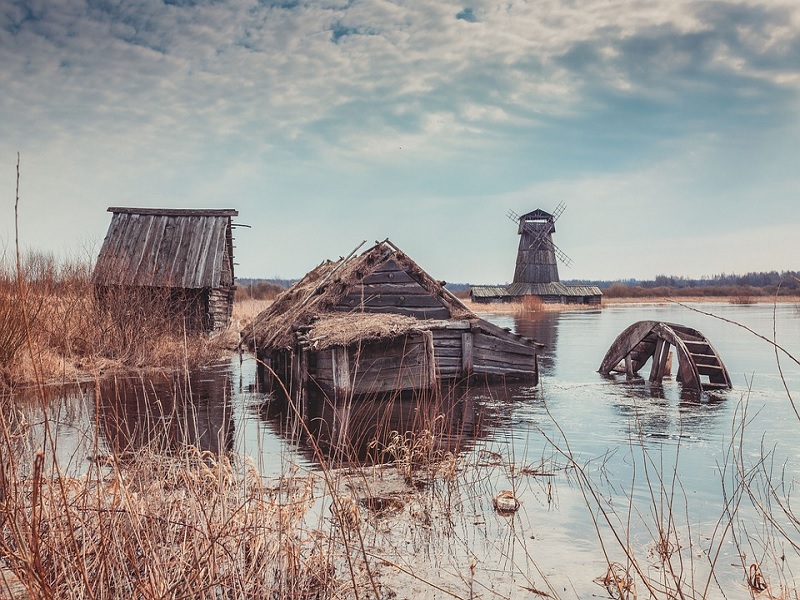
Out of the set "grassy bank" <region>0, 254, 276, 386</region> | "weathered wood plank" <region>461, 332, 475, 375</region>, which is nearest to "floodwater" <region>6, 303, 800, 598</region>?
"weathered wood plank" <region>461, 332, 475, 375</region>

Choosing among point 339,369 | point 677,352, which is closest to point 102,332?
point 339,369

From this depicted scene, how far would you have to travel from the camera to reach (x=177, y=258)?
2622 centimetres

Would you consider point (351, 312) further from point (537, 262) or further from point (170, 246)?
point (537, 262)

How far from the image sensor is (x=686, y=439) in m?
11.8

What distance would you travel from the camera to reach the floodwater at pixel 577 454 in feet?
18.1

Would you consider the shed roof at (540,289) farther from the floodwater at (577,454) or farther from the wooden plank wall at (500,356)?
the wooden plank wall at (500,356)

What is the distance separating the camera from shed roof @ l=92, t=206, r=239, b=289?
24969 millimetres

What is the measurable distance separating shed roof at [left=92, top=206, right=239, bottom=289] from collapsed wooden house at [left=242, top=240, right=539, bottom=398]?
23.3 ft

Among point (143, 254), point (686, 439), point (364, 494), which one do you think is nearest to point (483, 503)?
point (364, 494)

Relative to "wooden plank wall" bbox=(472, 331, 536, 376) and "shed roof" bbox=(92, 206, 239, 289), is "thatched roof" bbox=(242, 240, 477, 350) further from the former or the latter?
"shed roof" bbox=(92, 206, 239, 289)

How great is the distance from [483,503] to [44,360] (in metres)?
12.7

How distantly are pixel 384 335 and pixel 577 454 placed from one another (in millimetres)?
4888

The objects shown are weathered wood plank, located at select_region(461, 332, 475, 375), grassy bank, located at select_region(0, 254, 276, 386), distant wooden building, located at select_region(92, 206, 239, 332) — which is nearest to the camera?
grassy bank, located at select_region(0, 254, 276, 386)

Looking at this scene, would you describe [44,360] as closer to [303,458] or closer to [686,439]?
[303,458]
